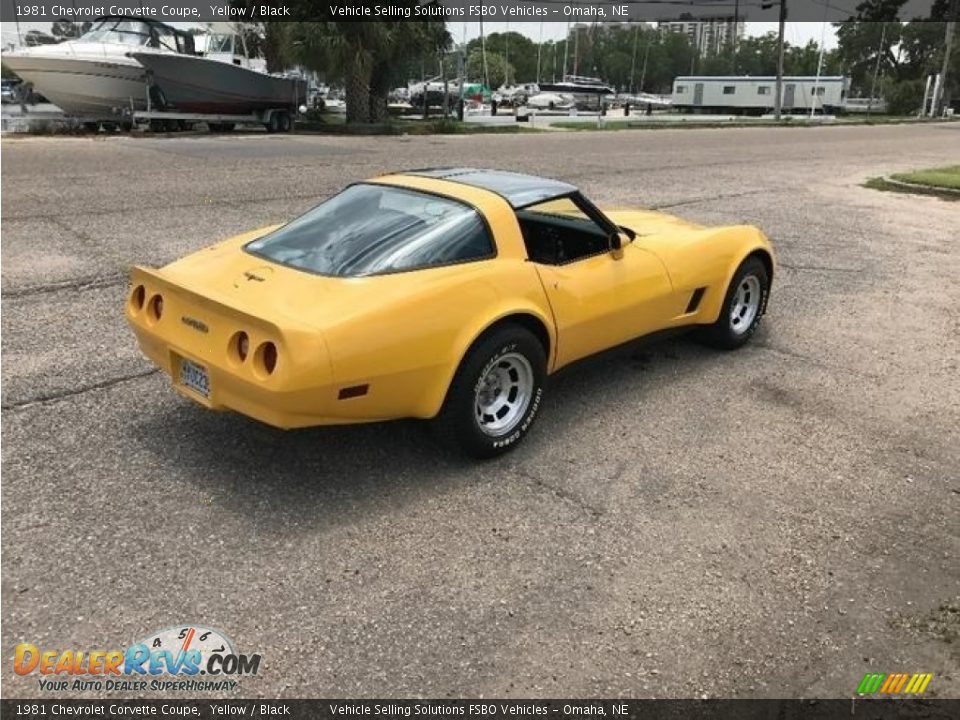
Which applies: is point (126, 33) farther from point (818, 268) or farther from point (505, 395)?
point (505, 395)

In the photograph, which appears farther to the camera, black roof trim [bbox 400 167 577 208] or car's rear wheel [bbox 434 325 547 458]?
black roof trim [bbox 400 167 577 208]

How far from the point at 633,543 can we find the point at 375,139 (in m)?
21.3

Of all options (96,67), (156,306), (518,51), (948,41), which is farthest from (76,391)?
(518,51)

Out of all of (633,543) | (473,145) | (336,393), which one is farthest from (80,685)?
(473,145)

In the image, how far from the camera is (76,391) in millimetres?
4398

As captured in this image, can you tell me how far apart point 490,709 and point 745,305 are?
4.01 meters

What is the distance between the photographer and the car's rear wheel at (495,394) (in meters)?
3.54

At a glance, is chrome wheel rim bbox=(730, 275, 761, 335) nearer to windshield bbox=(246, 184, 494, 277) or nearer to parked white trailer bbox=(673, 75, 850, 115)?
windshield bbox=(246, 184, 494, 277)

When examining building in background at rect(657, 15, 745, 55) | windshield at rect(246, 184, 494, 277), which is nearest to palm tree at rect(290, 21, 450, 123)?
windshield at rect(246, 184, 494, 277)

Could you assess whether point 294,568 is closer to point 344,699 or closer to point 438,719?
point 344,699

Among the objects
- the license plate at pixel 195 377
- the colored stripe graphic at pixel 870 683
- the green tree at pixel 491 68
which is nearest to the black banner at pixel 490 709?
the colored stripe graphic at pixel 870 683

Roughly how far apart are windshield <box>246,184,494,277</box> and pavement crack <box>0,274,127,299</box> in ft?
10.0

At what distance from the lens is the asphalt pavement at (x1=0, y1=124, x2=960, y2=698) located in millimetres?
2621

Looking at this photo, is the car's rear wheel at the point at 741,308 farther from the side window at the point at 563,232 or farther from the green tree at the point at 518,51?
the green tree at the point at 518,51
